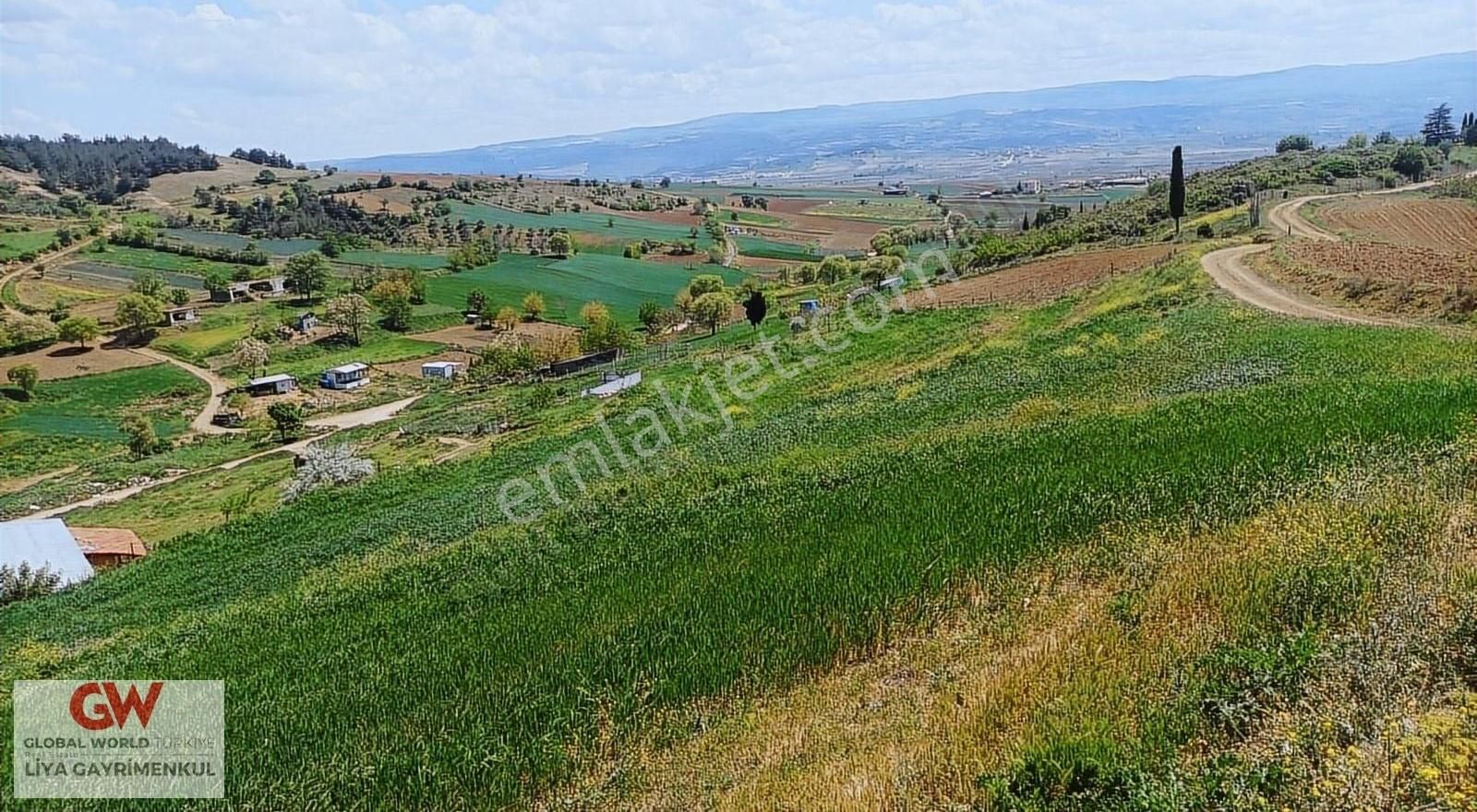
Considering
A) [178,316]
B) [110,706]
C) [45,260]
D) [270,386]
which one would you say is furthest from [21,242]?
[110,706]

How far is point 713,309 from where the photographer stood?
258ft

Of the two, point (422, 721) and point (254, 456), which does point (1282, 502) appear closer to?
point (422, 721)

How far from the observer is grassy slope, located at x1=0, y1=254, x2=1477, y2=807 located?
849 cm

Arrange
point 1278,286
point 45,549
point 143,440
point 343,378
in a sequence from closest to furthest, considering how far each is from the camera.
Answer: point 45,549 < point 1278,286 < point 143,440 < point 343,378

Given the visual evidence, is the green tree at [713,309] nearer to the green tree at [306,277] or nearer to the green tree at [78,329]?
the green tree at [306,277]

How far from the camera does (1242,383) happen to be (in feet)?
59.8

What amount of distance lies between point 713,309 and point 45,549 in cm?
5618

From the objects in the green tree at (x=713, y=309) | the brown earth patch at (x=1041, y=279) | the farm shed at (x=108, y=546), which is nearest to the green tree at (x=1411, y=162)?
the brown earth patch at (x=1041, y=279)

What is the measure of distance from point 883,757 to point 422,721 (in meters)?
4.88

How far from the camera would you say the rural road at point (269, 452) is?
42250 mm

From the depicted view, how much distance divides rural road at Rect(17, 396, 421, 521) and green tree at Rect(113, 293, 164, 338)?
3435cm
